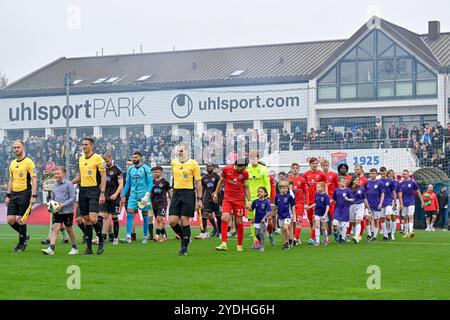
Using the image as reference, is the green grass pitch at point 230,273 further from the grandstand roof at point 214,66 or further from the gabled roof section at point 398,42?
the grandstand roof at point 214,66

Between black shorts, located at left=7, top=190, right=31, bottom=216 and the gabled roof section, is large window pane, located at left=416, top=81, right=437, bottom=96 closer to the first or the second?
the gabled roof section

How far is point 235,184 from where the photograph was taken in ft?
68.4

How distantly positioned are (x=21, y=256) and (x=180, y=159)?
3.83m

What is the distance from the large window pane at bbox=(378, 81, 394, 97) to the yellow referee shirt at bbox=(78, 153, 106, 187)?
31.6 m

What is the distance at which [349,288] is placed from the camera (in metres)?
12.8

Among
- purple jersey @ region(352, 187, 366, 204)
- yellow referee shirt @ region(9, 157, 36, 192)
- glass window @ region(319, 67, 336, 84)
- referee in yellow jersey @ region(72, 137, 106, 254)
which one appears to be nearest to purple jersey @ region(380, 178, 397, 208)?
purple jersey @ region(352, 187, 366, 204)

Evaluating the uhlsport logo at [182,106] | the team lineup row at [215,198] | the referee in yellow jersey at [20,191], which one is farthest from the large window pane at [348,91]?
the referee in yellow jersey at [20,191]

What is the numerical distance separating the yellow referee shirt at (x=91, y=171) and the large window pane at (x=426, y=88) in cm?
3150

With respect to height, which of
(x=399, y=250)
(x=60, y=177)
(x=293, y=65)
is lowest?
(x=399, y=250)

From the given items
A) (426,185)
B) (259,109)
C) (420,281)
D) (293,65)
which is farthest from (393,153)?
(420,281)

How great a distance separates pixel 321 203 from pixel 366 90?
1068 inches

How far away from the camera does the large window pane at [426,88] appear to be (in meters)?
47.9

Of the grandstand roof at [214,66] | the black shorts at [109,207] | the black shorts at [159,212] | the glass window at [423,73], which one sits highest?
the grandstand roof at [214,66]
